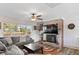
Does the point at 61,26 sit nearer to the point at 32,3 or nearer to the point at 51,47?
the point at 51,47

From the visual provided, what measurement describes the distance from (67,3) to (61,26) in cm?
37

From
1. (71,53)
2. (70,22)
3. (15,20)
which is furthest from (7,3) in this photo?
(71,53)

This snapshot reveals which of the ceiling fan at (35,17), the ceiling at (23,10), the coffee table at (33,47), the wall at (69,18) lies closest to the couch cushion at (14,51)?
the coffee table at (33,47)

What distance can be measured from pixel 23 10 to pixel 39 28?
37 cm

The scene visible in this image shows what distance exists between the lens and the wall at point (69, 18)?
7.79 ft

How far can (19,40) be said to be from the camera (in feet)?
7.96

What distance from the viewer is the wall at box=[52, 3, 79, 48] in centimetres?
237

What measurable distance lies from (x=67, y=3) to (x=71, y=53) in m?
0.78

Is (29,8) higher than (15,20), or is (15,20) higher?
(29,8)

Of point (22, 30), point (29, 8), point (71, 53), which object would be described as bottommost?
point (71, 53)

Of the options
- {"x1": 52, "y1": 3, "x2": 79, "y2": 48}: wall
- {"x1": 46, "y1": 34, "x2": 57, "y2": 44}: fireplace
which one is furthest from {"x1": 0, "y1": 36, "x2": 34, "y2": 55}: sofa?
{"x1": 52, "y1": 3, "x2": 79, "y2": 48}: wall

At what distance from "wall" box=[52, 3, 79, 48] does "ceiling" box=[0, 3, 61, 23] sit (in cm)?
9

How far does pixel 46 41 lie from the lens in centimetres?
242

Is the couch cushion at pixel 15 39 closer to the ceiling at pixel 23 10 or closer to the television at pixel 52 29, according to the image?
the ceiling at pixel 23 10
